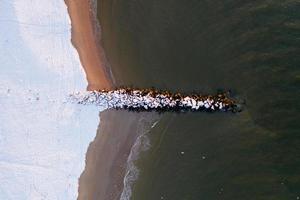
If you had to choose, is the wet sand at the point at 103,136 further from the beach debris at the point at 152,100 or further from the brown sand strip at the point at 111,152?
the beach debris at the point at 152,100

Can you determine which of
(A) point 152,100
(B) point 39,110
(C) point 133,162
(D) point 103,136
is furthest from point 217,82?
(B) point 39,110

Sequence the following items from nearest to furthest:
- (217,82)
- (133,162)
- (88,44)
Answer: (217,82), (133,162), (88,44)

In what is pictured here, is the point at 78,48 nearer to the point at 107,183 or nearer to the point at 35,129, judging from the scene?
the point at 35,129

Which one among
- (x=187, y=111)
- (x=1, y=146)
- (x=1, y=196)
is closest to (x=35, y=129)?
(x=1, y=146)

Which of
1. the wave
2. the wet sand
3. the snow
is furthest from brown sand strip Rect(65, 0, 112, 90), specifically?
the wave

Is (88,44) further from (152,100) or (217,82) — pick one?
(217,82)

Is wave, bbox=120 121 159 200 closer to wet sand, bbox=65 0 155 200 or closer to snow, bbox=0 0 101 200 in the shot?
wet sand, bbox=65 0 155 200
